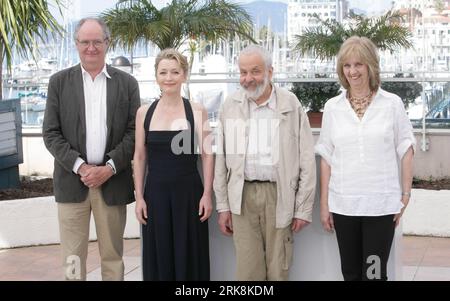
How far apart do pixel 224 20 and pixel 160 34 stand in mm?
888

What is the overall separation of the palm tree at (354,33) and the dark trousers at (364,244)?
19.8ft

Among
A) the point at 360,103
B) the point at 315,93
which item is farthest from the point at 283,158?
the point at 315,93

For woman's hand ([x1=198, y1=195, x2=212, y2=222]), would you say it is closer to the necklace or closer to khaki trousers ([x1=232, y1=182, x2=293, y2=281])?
khaki trousers ([x1=232, y1=182, x2=293, y2=281])

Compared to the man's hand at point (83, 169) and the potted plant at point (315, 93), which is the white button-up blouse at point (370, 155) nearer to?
the man's hand at point (83, 169)

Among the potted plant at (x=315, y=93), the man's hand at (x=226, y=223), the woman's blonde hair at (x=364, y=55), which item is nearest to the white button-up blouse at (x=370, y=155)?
the woman's blonde hair at (x=364, y=55)

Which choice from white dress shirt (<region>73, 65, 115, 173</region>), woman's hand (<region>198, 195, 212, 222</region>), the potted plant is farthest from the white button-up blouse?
the potted plant

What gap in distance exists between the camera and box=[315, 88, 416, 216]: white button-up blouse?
4.27m

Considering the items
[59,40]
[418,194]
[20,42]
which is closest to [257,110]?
[418,194]

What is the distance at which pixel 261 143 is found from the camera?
4.48 meters

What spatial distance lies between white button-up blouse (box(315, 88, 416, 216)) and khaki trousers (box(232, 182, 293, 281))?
1.26ft

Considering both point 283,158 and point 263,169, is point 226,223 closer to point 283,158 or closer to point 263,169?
point 263,169

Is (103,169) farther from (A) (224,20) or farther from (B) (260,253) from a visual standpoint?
(A) (224,20)

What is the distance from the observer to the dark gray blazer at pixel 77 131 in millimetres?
4844

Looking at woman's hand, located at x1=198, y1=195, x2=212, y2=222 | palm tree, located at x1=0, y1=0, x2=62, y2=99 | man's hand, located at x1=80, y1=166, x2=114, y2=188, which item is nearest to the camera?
woman's hand, located at x1=198, y1=195, x2=212, y2=222
